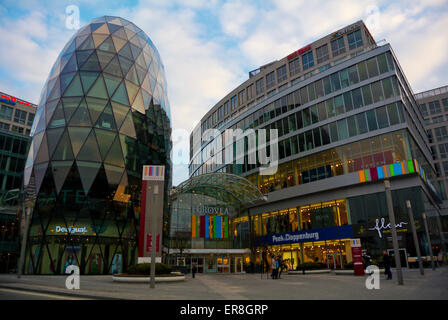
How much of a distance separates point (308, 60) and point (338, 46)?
550cm

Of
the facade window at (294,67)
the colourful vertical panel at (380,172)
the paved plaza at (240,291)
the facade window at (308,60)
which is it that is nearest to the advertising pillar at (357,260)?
the paved plaza at (240,291)

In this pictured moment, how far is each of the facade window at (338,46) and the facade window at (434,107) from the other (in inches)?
1284

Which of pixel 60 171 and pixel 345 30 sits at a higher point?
pixel 345 30

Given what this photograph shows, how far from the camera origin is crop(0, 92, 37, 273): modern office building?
41312mm

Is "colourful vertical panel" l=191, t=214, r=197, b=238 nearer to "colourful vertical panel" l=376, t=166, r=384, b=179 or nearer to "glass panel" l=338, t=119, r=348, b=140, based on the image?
"glass panel" l=338, t=119, r=348, b=140

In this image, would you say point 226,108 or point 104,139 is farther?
point 226,108

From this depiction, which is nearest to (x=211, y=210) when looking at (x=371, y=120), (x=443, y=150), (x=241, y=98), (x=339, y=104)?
(x=339, y=104)

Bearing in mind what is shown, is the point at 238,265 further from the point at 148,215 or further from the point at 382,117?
the point at 382,117

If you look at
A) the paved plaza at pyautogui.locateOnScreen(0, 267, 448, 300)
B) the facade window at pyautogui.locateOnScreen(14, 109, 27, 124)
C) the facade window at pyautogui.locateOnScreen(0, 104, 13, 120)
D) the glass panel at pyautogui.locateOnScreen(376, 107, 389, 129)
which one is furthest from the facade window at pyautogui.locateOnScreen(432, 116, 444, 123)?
the facade window at pyautogui.locateOnScreen(0, 104, 13, 120)

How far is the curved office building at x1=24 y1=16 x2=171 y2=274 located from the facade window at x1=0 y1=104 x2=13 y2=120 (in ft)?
136

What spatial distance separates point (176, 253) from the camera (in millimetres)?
43188

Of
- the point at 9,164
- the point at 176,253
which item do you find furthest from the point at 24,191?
the point at 9,164

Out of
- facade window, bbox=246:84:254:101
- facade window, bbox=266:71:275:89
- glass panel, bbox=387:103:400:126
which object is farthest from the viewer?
facade window, bbox=246:84:254:101

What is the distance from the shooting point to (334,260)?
3684cm
